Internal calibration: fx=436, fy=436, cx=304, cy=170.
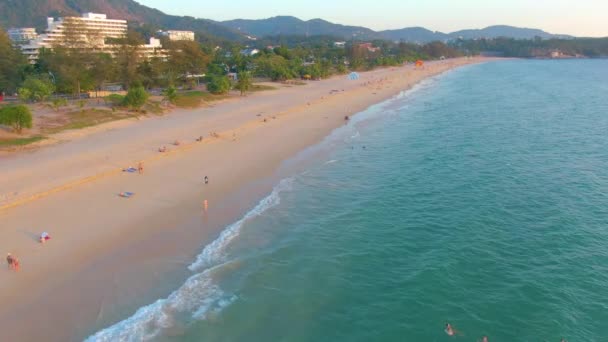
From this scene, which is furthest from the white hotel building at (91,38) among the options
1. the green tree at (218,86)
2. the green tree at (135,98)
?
the green tree at (135,98)

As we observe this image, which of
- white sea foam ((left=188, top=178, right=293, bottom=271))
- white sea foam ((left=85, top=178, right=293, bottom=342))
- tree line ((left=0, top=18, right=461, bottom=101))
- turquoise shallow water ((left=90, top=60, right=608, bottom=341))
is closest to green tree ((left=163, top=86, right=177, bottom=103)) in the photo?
tree line ((left=0, top=18, right=461, bottom=101))

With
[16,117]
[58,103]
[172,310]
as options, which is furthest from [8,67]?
[172,310]

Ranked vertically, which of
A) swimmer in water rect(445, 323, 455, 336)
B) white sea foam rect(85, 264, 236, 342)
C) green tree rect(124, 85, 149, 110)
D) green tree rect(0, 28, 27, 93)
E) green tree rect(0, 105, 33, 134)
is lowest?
white sea foam rect(85, 264, 236, 342)

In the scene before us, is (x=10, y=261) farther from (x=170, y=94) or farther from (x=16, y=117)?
(x=170, y=94)

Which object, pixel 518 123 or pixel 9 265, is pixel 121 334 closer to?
pixel 9 265

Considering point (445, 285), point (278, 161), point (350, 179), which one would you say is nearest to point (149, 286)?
point (445, 285)

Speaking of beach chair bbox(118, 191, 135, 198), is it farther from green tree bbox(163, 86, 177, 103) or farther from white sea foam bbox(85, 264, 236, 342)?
green tree bbox(163, 86, 177, 103)
